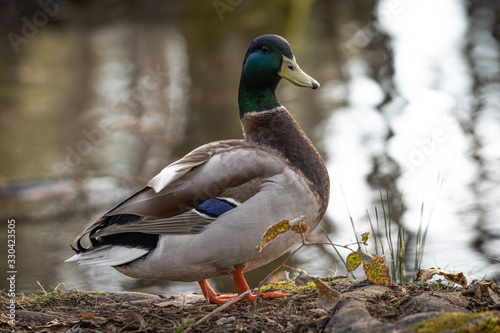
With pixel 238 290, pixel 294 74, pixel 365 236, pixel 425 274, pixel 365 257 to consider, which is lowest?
pixel 238 290

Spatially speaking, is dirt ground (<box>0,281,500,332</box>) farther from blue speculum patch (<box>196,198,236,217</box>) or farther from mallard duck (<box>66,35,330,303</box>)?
blue speculum patch (<box>196,198,236,217</box>)

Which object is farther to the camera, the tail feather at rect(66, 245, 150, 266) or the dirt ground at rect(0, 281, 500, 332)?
the tail feather at rect(66, 245, 150, 266)

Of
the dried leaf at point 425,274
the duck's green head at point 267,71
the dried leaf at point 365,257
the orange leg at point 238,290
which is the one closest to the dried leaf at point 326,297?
the dried leaf at point 365,257

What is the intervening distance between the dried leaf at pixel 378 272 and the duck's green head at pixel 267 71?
118cm

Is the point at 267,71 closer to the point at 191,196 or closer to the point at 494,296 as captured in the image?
the point at 191,196

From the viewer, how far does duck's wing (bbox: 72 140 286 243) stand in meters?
3.40

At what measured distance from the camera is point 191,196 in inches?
136

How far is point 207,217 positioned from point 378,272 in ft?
2.97

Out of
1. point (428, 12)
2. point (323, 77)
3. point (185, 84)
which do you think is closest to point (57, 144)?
point (185, 84)

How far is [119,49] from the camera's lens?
1417 centimetres

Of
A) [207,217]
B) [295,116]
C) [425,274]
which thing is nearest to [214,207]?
[207,217]

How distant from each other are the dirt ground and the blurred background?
69cm

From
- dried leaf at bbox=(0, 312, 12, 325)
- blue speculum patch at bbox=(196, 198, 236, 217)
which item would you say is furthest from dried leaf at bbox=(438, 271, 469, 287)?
dried leaf at bbox=(0, 312, 12, 325)

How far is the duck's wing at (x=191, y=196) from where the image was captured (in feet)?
11.1
